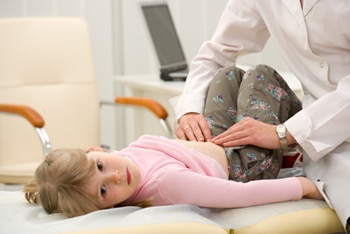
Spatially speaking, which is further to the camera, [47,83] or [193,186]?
[47,83]

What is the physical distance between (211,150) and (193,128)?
0.15 metres

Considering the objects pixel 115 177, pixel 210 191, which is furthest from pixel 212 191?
pixel 115 177

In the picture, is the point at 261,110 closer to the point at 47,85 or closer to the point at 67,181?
the point at 67,181

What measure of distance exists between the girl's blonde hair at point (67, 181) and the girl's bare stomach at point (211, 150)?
13.2 inches

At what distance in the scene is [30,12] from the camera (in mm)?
4266

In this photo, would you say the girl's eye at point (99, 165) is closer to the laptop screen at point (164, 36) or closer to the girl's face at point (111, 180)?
the girl's face at point (111, 180)

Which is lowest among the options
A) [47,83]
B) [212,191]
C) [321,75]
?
[212,191]

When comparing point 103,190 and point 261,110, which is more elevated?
point 261,110

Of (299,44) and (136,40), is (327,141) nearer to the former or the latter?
(299,44)

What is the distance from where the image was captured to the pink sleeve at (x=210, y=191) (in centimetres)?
181

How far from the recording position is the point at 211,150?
2.03 m

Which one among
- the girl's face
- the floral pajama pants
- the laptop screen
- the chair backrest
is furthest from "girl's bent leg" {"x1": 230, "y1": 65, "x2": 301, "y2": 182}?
the laptop screen

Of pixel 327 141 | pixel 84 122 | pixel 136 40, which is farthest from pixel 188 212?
pixel 136 40

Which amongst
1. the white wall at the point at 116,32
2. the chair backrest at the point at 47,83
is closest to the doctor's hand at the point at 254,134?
the chair backrest at the point at 47,83
